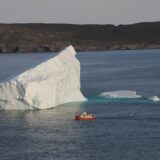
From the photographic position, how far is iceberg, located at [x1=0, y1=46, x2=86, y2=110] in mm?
67562

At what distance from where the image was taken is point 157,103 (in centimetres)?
7319

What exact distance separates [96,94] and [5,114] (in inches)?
602

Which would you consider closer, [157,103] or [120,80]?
[157,103]

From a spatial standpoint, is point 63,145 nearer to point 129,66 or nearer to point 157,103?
point 157,103

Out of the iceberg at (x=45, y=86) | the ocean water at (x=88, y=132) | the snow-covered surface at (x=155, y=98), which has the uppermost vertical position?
the iceberg at (x=45, y=86)

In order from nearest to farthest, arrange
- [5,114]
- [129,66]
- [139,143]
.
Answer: [139,143] < [5,114] < [129,66]

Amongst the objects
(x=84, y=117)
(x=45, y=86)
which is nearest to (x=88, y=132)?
(x=84, y=117)

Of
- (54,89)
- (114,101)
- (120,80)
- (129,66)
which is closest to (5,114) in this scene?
(54,89)

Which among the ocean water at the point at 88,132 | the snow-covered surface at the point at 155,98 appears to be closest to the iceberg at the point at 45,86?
the ocean water at the point at 88,132

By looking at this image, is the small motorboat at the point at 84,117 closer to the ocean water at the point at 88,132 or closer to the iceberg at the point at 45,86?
the ocean water at the point at 88,132

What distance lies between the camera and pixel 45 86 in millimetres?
68438

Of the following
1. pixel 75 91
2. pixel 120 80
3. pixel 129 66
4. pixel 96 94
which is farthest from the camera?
pixel 129 66

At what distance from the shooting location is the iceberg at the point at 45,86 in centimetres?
6756

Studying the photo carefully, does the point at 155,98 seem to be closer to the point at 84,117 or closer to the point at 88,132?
the point at 84,117
